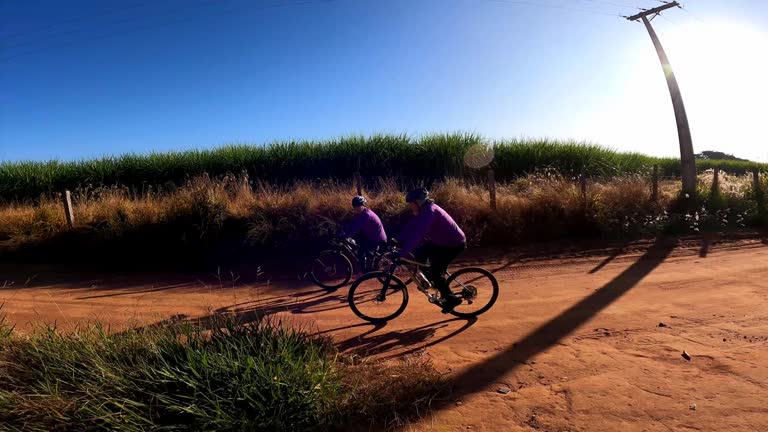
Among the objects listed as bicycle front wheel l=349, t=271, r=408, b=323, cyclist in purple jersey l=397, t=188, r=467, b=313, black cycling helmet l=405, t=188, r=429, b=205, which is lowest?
bicycle front wheel l=349, t=271, r=408, b=323

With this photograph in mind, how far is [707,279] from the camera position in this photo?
7332 millimetres

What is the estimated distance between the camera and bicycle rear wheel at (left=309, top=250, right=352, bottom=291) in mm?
7820

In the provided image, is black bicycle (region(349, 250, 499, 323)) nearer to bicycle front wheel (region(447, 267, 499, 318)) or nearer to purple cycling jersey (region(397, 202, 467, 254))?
bicycle front wheel (region(447, 267, 499, 318))

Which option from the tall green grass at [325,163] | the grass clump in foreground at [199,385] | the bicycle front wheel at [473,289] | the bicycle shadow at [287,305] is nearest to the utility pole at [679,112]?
the tall green grass at [325,163]

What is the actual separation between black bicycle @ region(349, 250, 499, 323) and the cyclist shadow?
11.4 inches

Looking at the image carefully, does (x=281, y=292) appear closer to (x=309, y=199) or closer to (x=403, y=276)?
(x=403, y=276)

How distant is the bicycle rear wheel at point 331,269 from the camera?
25.7 ft

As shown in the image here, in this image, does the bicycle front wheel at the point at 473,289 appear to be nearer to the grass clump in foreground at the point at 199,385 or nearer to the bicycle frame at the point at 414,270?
the bicycle frame at the point at 414,270

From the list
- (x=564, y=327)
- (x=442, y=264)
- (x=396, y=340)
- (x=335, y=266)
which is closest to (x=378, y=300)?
(x=396, y=340)

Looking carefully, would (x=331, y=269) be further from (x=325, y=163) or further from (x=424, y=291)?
Result: (x=325, y=163)

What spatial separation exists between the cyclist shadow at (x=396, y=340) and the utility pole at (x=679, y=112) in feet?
39.4

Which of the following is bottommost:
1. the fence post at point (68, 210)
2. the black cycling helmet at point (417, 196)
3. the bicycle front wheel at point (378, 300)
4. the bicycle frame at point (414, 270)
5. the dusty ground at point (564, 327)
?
the dusty ground at point (564, 327)

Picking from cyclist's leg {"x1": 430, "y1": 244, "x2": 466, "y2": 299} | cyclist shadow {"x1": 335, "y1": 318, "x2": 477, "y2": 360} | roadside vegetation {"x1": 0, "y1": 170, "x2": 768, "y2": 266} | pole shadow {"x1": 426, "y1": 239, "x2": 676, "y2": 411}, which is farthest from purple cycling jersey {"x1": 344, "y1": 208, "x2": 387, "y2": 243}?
roadside vegetation {"x1": 0, "y1": 170, "x2": 768, "y2": 266}

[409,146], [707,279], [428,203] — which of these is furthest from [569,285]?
[409,146]
